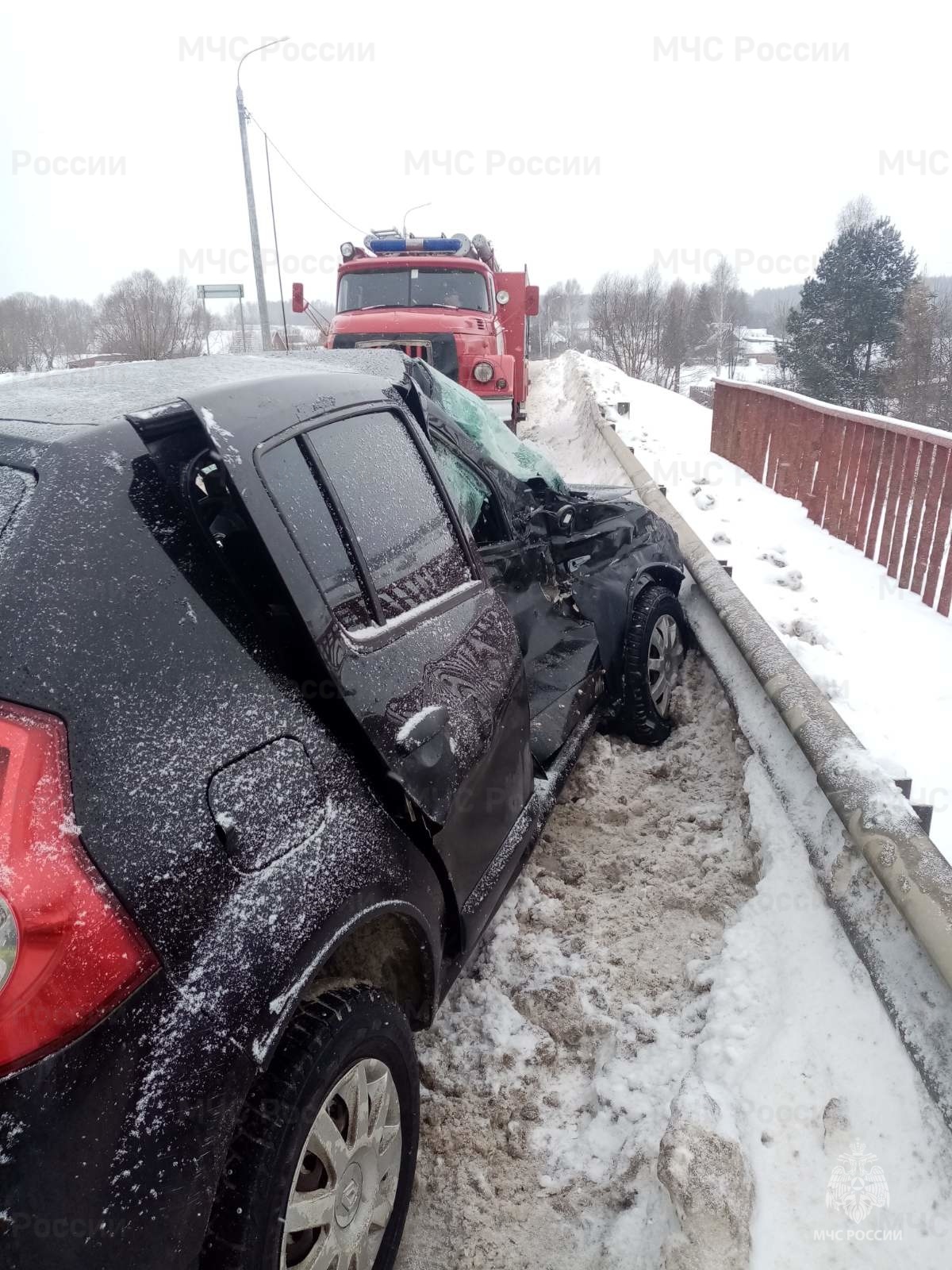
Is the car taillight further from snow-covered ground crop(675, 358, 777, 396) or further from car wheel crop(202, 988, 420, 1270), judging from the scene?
snow-covered ground crop(675, 358, 777, 396)

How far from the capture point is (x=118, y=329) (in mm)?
17438

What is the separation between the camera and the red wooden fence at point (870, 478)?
20.6ft

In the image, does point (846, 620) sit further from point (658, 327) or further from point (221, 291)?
point (658, 327)

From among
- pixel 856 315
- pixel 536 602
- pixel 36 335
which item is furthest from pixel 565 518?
pixel 856 315

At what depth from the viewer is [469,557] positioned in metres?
2.79

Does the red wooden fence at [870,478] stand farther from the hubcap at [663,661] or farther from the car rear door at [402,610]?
the car rear door at [402,610]

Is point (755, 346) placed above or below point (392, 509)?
below

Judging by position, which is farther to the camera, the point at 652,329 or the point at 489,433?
the point at 652,329

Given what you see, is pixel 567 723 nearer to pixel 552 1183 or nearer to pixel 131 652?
pixel 552 1183

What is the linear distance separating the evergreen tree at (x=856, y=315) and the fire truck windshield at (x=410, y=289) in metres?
35.3

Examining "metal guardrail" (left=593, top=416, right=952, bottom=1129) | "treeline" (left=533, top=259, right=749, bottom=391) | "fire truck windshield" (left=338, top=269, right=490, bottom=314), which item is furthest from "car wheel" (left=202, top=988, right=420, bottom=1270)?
"treeline" (left=533, top=259, right=749, bottom=391)

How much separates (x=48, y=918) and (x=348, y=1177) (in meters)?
0.95

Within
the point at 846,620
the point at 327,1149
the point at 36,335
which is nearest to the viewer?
the point at 327,1149

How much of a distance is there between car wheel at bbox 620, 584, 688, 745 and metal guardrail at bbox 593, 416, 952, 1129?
0.77 metres
